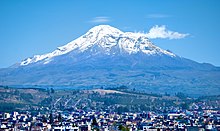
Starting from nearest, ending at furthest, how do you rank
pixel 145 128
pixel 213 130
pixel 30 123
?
pixel 213 130 → pixel 145 128 → pixel 30 123

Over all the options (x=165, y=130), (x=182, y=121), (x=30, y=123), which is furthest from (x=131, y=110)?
(x=165, y=130)

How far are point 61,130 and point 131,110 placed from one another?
83.9m

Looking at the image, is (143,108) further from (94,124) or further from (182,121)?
(94,124)

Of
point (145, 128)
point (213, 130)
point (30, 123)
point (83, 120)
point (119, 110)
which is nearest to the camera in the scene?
point (213, 130)

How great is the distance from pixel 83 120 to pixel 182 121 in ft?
60.6

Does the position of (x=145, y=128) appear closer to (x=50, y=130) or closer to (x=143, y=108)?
(x=50, y=130)

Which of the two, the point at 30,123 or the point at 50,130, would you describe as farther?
the point at 30,123

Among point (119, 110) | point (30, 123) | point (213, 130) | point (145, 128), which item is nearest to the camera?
point (213, 130)

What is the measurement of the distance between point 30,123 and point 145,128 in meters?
21.5

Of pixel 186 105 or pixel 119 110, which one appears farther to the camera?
pixel 186 105

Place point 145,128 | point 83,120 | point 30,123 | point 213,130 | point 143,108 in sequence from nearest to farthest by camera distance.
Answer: point 213,130
point 145,128
point 30,123
point 83,120
point 143,108

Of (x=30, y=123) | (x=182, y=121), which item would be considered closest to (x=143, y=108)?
(x=182, y=121)

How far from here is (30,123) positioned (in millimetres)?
124312

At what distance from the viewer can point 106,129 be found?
352 feet
